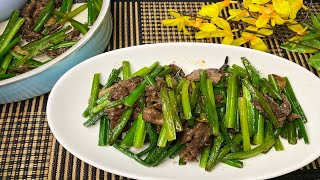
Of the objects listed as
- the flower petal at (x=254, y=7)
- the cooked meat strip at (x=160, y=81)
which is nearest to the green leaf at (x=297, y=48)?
the flower petal at (x=254, y=7)

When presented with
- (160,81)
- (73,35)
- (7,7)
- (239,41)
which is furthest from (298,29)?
(7,7)

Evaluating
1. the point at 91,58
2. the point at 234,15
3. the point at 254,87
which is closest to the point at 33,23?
the point at 91,58

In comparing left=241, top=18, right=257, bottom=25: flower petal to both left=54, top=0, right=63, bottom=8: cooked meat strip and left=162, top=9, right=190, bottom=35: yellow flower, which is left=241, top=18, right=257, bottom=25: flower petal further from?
left=54, top=0, right=63, bottom=8: cooked meat strip

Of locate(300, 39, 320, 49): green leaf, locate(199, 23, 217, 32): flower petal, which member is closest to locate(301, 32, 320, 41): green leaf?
locate(300, 39, 320, 49): green leaf

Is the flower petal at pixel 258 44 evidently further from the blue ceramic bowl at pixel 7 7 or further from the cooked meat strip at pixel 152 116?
the blue ceramic bowl at pixel 7 7

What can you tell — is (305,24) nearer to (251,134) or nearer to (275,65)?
(275,65)

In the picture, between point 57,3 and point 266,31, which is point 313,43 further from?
point 57,3
